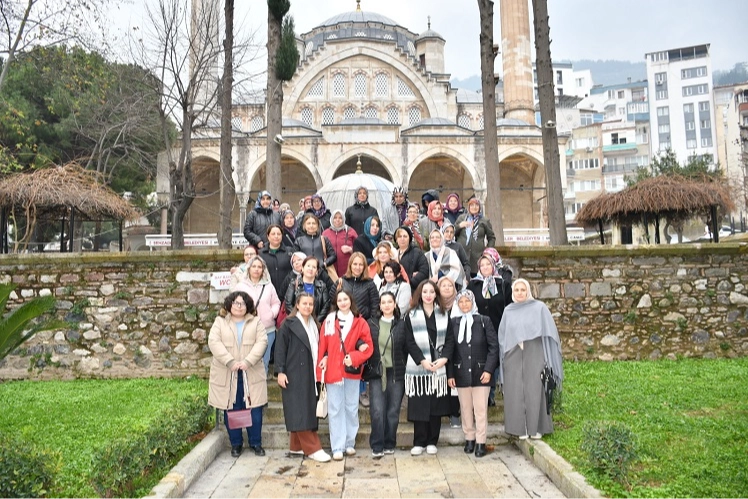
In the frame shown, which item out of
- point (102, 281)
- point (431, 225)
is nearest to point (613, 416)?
point (431, 225)

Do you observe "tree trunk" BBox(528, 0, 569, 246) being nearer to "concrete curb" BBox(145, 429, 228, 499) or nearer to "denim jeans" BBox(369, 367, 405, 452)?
"denim jeans" BBox(369, 367, 405, 452)

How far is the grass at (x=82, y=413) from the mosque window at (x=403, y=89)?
31465 millimetres

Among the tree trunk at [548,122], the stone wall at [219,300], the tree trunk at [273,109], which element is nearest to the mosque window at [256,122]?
the tree trunk at [273,109]

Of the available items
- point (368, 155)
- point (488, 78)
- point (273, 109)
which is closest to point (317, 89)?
point (368, 155)

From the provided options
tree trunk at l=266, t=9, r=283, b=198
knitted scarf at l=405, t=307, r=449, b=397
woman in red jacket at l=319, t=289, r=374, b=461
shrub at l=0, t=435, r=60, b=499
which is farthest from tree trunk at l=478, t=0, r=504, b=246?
shrub at l=0, t=435, r=60, b=499

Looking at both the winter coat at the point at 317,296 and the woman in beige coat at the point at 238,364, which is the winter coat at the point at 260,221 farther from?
the woman in beige coat at the point at 238,364

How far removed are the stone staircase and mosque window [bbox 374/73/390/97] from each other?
108ft

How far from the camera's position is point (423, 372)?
17.7ft

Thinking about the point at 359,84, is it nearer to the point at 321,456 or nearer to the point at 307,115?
the point at 307,115

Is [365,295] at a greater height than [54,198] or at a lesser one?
lesser

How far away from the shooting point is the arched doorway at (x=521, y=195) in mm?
32250

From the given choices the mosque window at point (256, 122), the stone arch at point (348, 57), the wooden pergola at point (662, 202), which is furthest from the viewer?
the mosque window at point (256, 122)

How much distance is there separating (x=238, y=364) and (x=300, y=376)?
554mm

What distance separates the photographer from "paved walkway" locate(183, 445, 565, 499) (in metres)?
4.47
